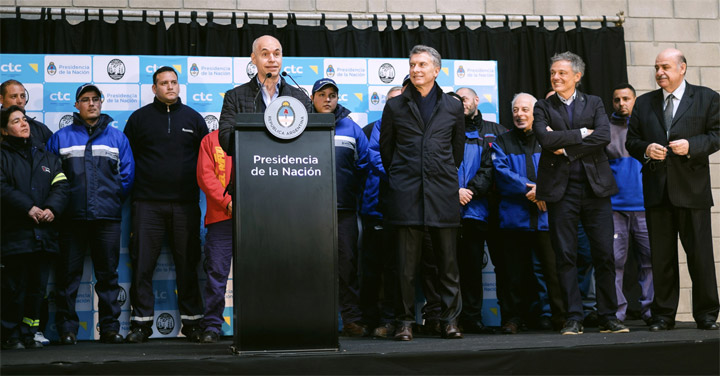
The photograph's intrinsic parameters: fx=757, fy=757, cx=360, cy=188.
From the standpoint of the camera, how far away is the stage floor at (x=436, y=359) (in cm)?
317

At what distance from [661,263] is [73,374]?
3290 mm

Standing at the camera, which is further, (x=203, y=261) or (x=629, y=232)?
(x=629, y=232)

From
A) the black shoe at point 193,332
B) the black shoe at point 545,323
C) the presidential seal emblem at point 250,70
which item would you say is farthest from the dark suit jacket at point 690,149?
the black shoe at point 193,332

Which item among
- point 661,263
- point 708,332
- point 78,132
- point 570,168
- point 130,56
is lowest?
point 708,332

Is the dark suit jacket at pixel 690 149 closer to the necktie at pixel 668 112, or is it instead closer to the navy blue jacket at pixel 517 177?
the necktie at pixel 668 112

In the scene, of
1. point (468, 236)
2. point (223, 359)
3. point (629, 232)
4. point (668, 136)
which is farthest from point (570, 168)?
point (223, 359)

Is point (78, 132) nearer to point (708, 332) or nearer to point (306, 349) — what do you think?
point (306, 349)

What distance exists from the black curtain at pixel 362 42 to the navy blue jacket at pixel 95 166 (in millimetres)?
902

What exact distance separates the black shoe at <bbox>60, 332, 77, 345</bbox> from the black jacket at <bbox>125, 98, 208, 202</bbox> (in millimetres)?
974

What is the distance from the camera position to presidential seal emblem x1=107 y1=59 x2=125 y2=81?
5320 mm

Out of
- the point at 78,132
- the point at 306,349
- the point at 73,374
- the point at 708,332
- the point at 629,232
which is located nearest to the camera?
the point at 73,374

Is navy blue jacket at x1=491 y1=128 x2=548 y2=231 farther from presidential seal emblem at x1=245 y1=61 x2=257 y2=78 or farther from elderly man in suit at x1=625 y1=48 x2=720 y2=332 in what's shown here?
presidential seal emblem at x1=245 y1=61 x2=257 y2=78

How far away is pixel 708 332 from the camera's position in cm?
413

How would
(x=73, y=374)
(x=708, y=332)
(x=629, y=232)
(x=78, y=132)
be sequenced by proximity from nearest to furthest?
1. (x=73, y=374)
2. (x=708, y=332)
3. (x=78, y=132)
4. (x=629, y=232)
